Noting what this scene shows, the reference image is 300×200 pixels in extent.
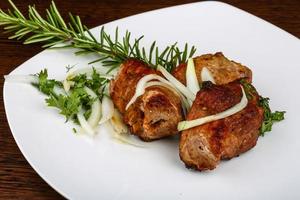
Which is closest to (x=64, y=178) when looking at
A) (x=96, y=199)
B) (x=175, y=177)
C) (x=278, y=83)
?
(x=96, y=199)

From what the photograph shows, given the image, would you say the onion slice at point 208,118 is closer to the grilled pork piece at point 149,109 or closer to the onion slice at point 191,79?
the grilled pork piece at point 149,109

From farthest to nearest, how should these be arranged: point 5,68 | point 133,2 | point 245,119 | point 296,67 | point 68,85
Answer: point 133,2 → point 5,68 → point 296,67 → point 68,85 → point 245,119

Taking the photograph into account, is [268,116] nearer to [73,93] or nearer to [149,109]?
[149,109]

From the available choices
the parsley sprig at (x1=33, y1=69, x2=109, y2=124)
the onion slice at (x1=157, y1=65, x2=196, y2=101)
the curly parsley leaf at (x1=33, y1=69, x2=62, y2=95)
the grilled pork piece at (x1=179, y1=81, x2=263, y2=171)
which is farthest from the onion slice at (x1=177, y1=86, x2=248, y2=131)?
the curly parsley leaf at (x1=33, y1=69, x2=62, y2=95)

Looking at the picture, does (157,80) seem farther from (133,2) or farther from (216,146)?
(133,2)

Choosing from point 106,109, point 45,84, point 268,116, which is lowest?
point 268,116

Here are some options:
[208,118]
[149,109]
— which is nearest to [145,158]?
[149,109]

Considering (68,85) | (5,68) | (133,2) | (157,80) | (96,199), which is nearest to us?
(96,199)
